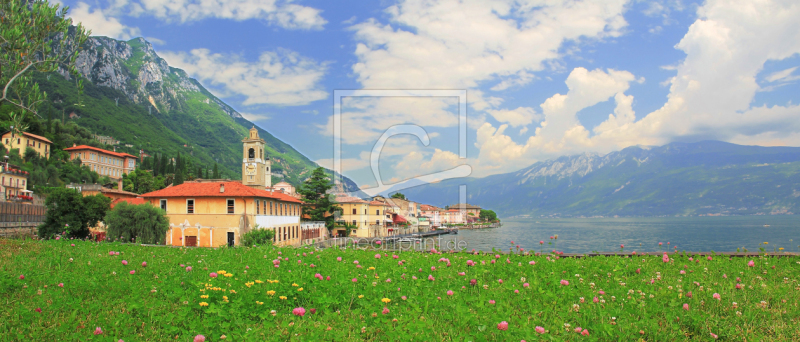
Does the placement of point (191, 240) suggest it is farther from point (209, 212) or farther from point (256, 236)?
point (256, 236)

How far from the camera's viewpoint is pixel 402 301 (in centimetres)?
548

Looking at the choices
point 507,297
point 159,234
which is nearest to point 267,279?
point 507,297

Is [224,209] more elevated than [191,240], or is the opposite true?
[224,209]

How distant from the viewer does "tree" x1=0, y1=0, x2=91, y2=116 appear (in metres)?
11.5

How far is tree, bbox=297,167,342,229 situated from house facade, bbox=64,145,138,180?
63195 millimetres

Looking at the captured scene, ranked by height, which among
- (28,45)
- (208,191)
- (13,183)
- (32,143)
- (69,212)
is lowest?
(69,212)

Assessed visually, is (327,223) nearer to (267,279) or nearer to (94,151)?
(267,279)

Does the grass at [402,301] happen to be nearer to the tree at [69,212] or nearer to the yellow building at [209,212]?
the tree at [69,212]

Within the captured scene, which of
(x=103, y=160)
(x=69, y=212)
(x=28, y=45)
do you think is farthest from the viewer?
(x=103, y=160)

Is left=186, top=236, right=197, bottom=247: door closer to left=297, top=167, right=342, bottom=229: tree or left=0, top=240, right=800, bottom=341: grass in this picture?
left=297, top=167, right=342, bottom=229: tree

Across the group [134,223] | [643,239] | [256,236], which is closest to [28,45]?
[134,223]

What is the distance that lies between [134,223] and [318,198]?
33116 millimetres

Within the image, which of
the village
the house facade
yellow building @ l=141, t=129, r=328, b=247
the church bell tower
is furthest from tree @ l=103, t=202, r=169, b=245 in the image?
the house facade

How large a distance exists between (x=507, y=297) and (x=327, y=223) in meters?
52.2
